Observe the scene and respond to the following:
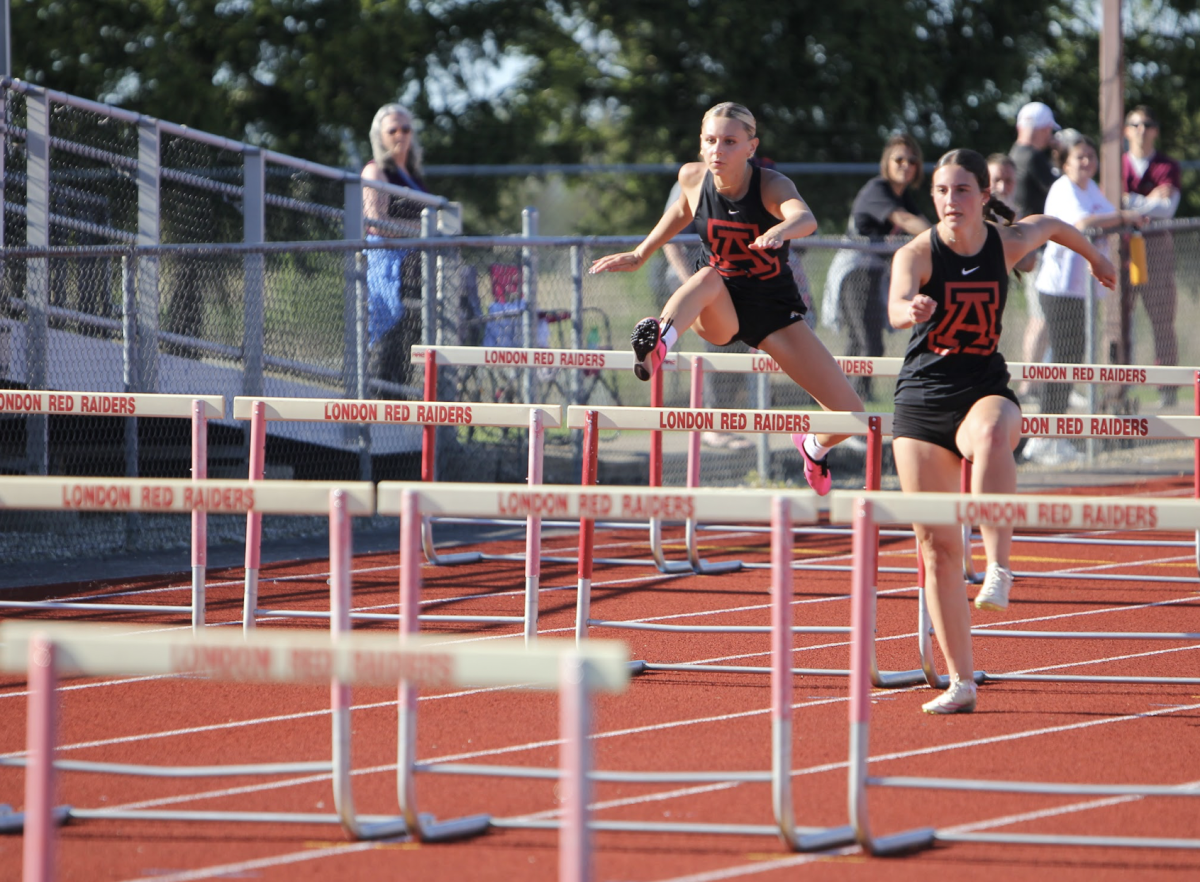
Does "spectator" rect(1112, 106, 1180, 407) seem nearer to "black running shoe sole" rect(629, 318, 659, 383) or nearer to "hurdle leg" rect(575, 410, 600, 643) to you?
"black running shoe sole" rect(629, 318, 659, 383)

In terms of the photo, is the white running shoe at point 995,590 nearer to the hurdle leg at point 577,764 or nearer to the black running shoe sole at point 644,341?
the black running shoe sole at point 644,341


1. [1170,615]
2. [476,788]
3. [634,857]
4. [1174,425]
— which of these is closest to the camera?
[634,857]

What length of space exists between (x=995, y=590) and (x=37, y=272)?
6.21 metres

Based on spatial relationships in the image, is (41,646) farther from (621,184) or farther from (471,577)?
(621,184)

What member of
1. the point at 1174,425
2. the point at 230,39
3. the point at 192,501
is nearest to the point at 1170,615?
the point at 1174,425

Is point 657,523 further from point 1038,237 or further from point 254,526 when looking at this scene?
A: point 1038,237

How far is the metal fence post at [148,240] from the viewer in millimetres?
9102

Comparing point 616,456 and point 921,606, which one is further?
point 616,456

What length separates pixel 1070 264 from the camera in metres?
11.9

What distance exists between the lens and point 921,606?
19.1ft

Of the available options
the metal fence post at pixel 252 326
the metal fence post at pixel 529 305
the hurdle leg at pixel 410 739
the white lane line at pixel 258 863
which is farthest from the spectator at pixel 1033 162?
the white lane line at pixel 258 863

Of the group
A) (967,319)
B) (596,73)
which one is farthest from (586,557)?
(596,73)

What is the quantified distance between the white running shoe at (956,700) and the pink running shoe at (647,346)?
73.7 inches

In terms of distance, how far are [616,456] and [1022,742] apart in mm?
7310
